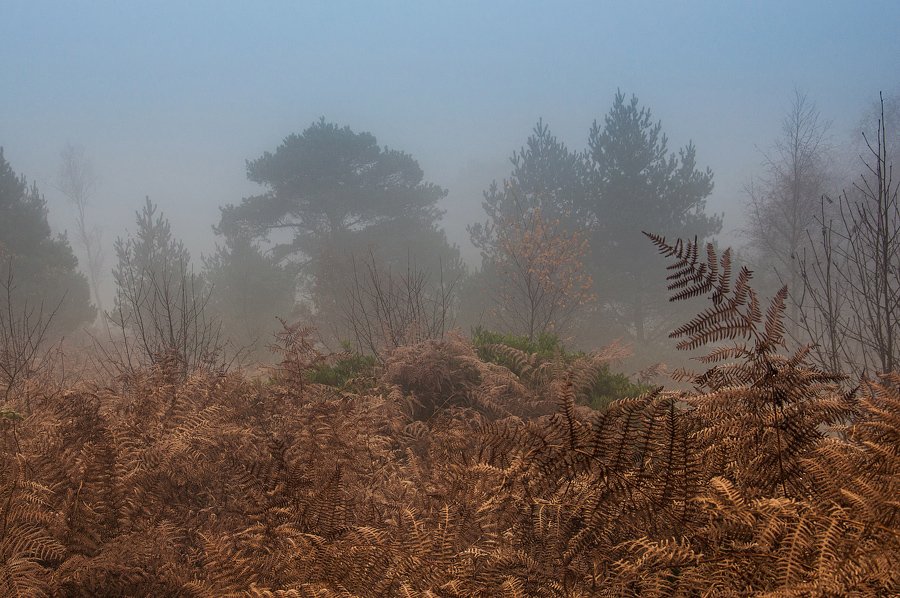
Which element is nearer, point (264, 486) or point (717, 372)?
point (717, 372)

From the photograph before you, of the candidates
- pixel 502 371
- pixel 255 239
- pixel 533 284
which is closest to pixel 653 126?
pixel 533 284

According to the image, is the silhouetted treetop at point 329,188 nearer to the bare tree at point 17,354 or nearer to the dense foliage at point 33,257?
the dense foliage at point 33,257

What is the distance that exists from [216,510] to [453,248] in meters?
25.5

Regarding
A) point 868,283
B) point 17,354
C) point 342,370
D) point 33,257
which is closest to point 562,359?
point 342,370

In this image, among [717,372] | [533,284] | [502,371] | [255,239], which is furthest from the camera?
[255,239]

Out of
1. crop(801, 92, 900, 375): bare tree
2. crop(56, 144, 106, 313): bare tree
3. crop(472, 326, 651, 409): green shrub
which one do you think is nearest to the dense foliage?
crop(56, 144, 106, 313): bare tree

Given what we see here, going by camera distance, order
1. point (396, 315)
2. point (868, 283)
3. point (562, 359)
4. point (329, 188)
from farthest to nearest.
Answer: point (329, 188) < point (396, 315) < point (562, 359) < point (868, 283)

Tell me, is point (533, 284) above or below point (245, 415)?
above

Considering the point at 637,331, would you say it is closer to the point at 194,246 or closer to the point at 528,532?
the point at 528,532

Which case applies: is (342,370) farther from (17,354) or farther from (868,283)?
(868,283)

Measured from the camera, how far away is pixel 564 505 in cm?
146

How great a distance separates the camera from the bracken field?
1.07 metres

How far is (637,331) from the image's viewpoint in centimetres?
2472

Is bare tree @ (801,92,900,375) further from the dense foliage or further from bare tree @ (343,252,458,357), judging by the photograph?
the dense foliage
